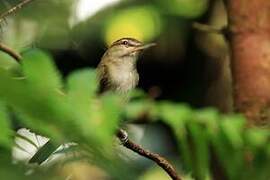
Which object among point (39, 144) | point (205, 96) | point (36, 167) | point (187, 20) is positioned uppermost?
point (36, 167)

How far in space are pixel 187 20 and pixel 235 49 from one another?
190cm

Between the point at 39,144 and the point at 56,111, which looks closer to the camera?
the point at 56,111

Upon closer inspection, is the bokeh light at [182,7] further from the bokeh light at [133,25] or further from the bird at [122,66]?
the bird at [122,66]

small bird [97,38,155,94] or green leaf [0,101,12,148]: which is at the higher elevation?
green leaf [0,101,12,148]

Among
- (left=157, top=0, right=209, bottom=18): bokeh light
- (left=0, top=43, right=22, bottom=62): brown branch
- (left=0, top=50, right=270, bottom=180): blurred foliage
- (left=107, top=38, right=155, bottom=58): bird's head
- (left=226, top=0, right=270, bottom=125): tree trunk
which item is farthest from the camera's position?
(left=157, top=0, right=209, bottom=18): bokeh light

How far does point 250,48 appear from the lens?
397cm

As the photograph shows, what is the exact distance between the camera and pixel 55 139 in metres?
0.86

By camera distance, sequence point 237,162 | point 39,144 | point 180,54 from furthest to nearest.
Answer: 1. point 180,54
2. point 237,162
3. point 39,144

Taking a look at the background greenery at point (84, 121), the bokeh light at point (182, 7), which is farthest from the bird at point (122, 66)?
the bokeh light at point (182, 7)

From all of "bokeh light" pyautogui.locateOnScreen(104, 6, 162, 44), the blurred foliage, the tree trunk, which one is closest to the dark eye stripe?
the tree trunk

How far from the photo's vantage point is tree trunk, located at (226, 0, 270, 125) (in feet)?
12.5

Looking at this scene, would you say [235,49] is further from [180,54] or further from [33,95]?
[33,95]

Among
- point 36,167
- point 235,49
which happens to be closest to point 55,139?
point 36,167

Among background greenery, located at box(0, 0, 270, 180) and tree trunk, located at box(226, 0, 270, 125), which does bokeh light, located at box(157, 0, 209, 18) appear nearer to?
background greenery, located at box(0, 0, 270, 180)
